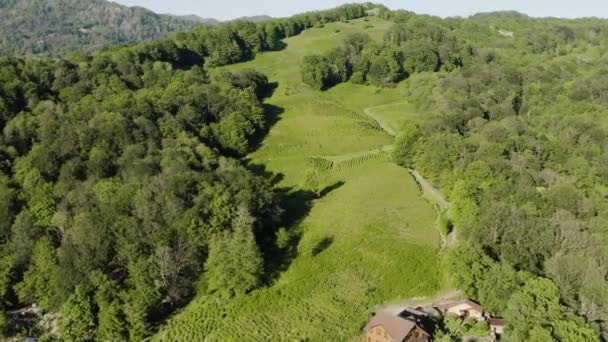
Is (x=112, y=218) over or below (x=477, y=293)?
over

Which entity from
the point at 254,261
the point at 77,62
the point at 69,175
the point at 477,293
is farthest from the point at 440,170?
the point at 77,62

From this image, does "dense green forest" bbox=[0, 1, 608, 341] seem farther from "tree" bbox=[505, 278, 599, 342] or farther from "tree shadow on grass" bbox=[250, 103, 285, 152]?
"tree shadow on grass" bbox=[250, 103, 285, 152]

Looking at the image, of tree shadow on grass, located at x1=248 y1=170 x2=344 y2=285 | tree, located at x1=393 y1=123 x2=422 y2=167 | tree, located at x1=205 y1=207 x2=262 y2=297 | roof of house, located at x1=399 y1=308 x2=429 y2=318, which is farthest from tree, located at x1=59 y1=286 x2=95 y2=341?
tree, located at x1=393 y1=123 x2=422 y2=167

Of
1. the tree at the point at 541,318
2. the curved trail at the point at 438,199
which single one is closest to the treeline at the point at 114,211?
the curved trail at the point at 438,199

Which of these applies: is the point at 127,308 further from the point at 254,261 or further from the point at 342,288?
the point at 342,288

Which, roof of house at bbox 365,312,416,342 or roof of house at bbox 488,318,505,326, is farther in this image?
roof of house at bbox 488,318,505,326

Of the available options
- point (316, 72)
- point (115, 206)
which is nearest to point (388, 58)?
point (316, 72)
